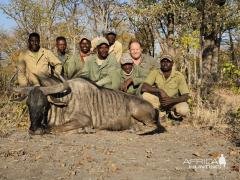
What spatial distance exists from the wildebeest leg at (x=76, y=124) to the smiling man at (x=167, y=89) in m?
1.24

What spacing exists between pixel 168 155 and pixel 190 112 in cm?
311

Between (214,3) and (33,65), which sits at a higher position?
(214,3)

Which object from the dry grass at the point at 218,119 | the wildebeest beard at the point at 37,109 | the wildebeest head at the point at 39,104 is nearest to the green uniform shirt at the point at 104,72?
the wildebeest head at the point at 39,104

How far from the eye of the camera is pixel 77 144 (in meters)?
6.27

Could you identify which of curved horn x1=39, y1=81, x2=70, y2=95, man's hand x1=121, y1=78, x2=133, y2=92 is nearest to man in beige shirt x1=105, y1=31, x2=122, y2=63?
man's hand x1=121, y1=78, x2=133, y2=92

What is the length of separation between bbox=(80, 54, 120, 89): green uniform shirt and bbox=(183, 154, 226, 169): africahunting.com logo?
10.3 ft

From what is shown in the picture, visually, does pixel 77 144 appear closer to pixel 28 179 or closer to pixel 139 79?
pixel 28 179

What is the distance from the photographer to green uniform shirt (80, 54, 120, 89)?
27.1 feet

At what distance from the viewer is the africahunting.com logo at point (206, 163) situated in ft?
16.7

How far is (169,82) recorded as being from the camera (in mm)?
8344

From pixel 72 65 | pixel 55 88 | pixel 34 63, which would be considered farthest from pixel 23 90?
pixel 72 65

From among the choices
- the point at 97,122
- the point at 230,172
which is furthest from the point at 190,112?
the point at 230,172

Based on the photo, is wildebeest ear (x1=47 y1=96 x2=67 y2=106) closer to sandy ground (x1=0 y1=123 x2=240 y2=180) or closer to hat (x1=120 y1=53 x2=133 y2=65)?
sandy ground (x1=0 y1=123 x2=240 y2=180)

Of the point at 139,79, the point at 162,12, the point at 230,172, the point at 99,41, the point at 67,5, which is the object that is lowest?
the point at 230,172
